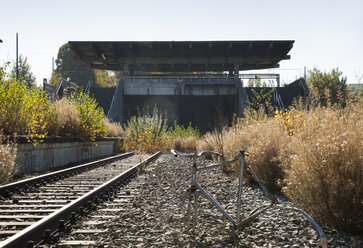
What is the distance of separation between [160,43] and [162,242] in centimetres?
2753

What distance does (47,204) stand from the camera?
5.16 metres

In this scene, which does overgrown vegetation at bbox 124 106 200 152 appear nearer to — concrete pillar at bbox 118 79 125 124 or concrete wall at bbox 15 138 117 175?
concrete wall at bbox 15 138 117 175

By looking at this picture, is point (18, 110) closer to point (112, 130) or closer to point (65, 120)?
point (65, 120)

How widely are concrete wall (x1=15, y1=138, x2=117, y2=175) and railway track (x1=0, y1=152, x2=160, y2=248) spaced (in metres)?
1.18

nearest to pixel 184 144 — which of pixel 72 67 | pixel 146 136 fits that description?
pixel 146 136

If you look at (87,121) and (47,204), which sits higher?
(87,121)

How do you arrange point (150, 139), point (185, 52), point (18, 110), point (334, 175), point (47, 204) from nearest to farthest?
point (334, 175) < point (47, 204) < point (18, 110) < point (150, 139) < point (185, 52)

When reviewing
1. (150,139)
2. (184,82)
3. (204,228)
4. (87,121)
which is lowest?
(204,228)

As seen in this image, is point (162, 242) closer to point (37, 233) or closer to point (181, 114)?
point (37, 233)

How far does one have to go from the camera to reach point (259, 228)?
3973mm

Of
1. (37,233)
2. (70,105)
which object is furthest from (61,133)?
(37,233)

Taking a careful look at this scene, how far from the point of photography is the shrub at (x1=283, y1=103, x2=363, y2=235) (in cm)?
344

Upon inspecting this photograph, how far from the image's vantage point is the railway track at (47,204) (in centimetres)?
357

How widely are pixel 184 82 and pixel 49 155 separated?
1882 cm
